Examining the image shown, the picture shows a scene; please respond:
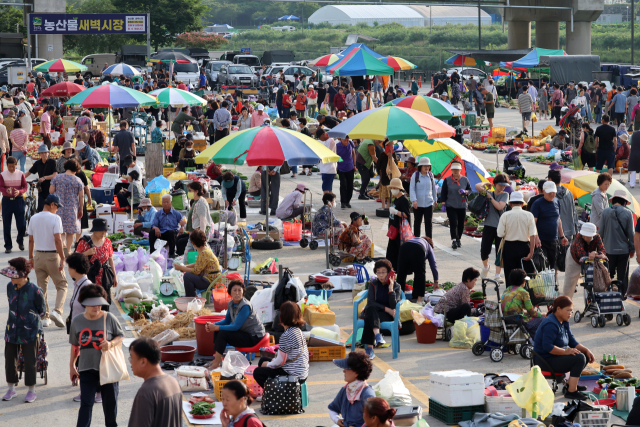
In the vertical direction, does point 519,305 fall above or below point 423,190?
below

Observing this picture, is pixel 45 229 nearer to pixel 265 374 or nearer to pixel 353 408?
pixel 265 374

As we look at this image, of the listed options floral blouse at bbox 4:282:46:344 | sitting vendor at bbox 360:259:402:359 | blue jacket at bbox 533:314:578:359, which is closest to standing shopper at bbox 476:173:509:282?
sitting vendor at bbox 360:259:402:359

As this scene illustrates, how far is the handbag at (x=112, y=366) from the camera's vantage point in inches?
299

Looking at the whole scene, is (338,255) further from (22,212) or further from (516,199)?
(22,212)

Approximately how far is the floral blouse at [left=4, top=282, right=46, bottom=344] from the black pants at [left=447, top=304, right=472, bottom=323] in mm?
5212

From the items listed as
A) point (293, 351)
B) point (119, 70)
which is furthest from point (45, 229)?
point (119, 70)

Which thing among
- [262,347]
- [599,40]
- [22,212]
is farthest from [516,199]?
[599,40]

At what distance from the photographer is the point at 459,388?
27.3 ft

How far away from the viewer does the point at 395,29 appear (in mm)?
103812

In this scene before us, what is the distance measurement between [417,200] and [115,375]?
8.89m

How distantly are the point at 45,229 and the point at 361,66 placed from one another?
2113 centimetres

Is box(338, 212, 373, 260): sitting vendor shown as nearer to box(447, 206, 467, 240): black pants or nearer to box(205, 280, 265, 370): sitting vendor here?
box(447, 206, 467, 240): black pants

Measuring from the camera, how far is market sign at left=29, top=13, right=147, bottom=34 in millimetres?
49219

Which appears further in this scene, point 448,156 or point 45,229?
point 448,156
